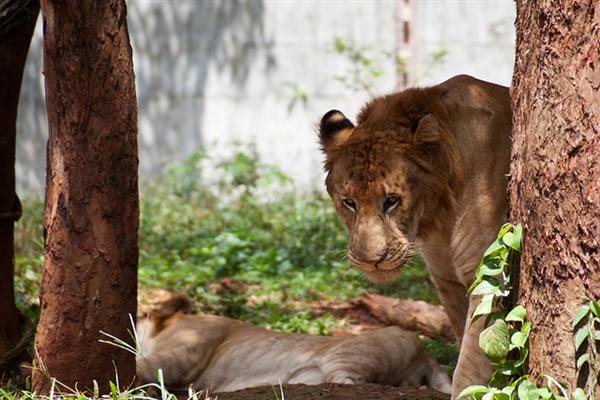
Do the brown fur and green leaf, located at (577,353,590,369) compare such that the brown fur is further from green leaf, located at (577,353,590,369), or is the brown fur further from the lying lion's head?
green leaf, located at (577,353,590,369)

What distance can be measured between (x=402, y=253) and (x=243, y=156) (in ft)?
22.7

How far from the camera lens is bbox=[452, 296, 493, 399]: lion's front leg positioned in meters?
4.36

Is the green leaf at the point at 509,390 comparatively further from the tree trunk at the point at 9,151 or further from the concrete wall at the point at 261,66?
the concrete wall at the point at 261,66

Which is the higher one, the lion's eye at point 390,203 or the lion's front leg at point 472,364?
the lion's eye at point 390,203

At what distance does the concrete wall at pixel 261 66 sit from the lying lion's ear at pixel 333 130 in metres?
6.71

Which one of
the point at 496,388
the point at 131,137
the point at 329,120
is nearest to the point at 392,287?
the point at 329,120

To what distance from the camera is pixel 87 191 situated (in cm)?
437

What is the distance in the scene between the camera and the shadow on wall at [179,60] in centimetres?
1214

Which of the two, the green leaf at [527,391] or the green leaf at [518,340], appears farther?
the green leaf at [518,340]

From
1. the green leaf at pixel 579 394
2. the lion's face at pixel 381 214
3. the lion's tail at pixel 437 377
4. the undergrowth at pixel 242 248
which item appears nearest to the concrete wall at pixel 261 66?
the undergrowth at pixel 242 248

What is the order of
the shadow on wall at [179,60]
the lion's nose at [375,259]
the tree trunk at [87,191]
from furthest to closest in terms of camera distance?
the shadow on wall at [179,60] → the lion's nose at [375,259] → the tree trunk at [87,191]

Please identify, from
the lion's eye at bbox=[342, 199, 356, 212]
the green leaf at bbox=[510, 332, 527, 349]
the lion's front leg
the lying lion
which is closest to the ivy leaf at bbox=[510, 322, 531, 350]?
the green leaf at bbox=[510, 332, 527, 349]

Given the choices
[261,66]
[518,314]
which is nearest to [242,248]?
[261,66]

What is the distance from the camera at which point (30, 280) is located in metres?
7.71
